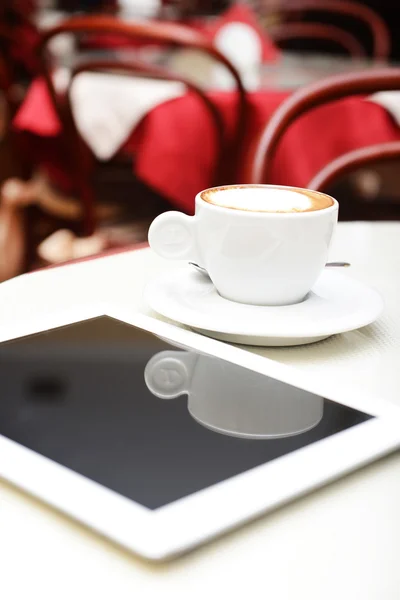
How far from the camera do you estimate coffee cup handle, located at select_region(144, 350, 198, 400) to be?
0.34 metres

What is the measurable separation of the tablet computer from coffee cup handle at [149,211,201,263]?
3.7 inches

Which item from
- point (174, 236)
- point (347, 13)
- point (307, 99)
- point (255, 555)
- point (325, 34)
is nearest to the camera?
point (255, 555)

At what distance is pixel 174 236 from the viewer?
475mm

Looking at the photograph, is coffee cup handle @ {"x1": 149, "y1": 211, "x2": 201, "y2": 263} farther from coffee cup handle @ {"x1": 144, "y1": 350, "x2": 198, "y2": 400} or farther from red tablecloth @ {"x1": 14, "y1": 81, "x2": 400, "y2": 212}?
red tablecloth @ {"x1": 14, "y1": 81, "x2": 400, "y2": 212}


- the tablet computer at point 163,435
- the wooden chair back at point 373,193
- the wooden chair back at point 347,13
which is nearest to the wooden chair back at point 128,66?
the wooden chair back at point 373,193

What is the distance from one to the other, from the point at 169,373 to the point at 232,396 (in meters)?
0.04

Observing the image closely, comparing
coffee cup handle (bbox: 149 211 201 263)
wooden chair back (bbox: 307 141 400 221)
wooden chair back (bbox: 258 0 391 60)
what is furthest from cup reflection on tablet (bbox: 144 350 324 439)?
wooden chair back (bbox: 258 0 391 60)

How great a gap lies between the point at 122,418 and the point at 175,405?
26 millimetres

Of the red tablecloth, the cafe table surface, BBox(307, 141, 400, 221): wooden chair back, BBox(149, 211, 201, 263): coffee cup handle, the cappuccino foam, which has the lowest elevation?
BBox(307, 141, 400, 221): wooden chair back

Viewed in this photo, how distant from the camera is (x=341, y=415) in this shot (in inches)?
12.6

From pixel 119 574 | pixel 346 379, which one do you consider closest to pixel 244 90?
pixel 346 379

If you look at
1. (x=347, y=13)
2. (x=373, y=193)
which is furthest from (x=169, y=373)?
(x=347, y=13)

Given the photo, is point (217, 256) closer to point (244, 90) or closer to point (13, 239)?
point (244, 90)

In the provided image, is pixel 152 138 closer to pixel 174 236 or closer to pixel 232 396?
pixel 174 236
